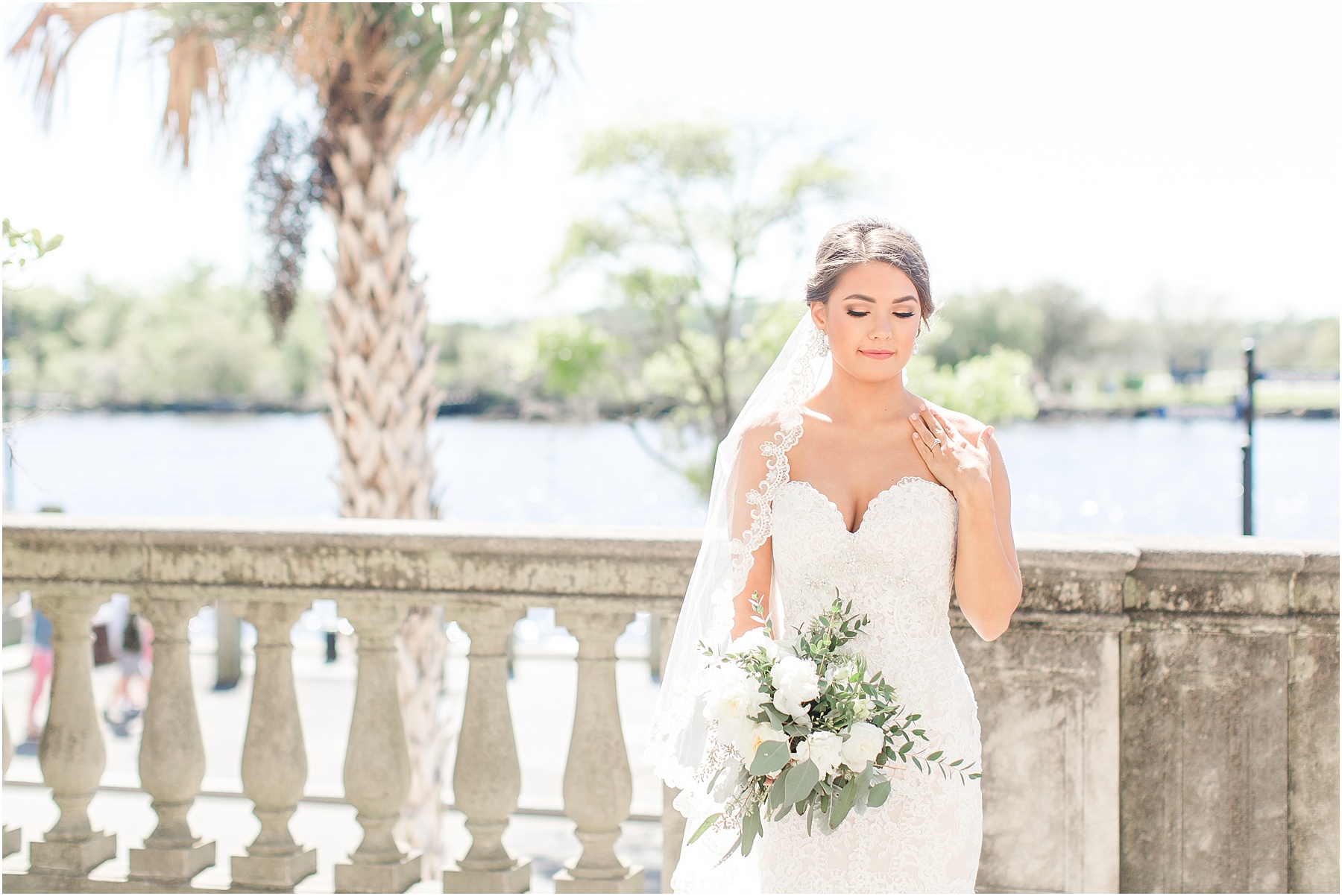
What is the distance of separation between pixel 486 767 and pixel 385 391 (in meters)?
3.23

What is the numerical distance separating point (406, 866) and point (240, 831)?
5.72 meters

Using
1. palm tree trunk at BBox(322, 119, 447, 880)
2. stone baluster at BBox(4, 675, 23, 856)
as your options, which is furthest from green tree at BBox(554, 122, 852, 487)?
stone baluster at BBox(4, 675, 23, 856)

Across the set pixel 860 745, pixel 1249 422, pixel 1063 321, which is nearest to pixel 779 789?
pixel 860 745

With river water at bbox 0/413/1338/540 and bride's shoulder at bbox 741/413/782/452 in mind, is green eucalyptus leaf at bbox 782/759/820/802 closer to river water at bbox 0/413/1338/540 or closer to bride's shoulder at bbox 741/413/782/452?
bride's shoulder at bbox 741/413/782/452

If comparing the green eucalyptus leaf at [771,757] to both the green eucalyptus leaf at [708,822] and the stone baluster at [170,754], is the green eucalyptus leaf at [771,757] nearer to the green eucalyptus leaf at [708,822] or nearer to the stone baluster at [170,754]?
the green eucalyptus leaf at [708,822]

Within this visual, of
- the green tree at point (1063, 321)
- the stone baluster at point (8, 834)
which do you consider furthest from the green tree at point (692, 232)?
the green tree at point (1063, 321)

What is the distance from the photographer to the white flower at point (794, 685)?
2.20 meters

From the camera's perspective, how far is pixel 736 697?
2.25m

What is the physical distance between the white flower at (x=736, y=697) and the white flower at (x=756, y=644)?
48 mm

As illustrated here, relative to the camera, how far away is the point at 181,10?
5719mm

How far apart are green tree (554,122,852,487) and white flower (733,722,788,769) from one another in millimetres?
19753

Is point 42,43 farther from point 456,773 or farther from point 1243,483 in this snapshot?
point 1243,483

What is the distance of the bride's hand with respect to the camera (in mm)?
2492

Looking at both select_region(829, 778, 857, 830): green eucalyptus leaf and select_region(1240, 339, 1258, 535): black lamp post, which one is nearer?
select_region(829, 778, 857, 830): green eucalyptus leaf
